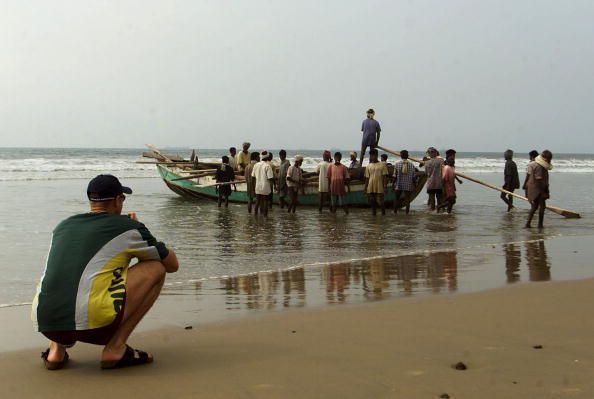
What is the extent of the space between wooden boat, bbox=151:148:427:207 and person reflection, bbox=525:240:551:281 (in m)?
7.51

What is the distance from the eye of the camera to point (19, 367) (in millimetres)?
4332

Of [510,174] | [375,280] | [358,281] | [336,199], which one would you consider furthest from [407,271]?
[510,174]

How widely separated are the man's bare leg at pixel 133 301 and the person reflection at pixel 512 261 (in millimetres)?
4487

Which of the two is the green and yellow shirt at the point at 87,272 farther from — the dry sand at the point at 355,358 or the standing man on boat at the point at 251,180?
the standing man on boat at the point at 251,180

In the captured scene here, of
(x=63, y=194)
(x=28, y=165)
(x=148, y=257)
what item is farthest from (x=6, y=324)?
(x=28, y=165)

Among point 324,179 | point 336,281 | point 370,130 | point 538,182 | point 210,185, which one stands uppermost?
point 370,130

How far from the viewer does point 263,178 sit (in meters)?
16.5

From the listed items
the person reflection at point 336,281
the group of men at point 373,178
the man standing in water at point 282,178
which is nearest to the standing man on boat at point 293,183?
the group of men at point 373,178

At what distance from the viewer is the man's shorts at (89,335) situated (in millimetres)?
4070

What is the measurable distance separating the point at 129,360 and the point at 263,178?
40.6 feet

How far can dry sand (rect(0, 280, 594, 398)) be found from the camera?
387 centimetres

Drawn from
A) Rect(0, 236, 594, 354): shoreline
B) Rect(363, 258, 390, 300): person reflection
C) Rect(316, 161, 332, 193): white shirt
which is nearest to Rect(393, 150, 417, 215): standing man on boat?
Rect(316, 161, 332, 193): white shirt

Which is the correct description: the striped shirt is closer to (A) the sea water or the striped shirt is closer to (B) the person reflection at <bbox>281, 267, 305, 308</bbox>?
(A) the sea water

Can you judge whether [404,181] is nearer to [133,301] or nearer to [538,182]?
[538,182]
